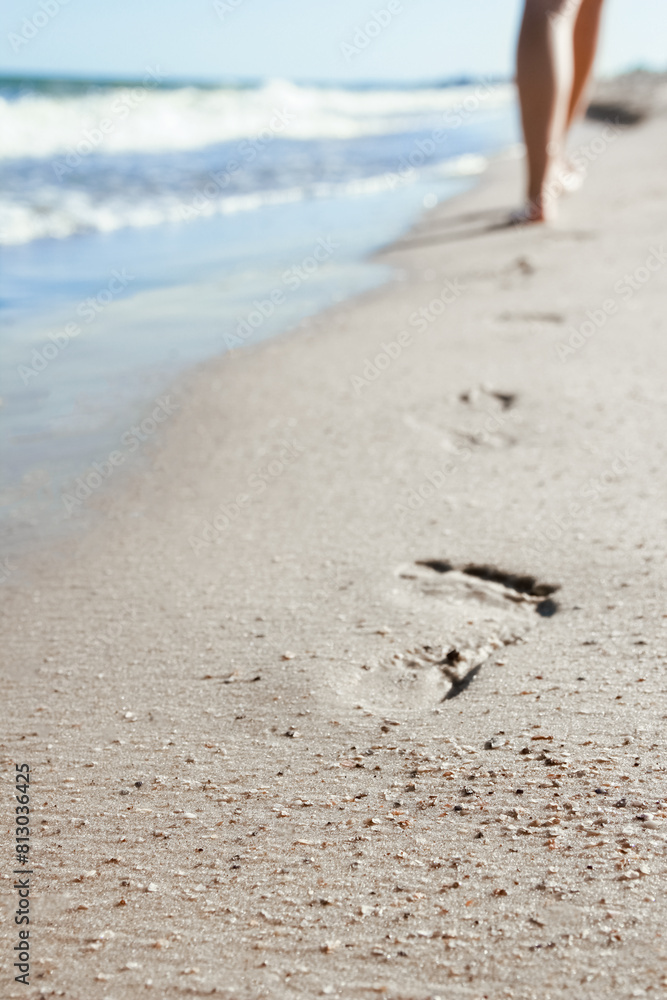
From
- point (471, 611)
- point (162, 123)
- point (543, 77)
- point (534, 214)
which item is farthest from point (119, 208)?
point (162, 123)

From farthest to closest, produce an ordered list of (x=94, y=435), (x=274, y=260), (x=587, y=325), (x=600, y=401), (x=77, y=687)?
1. (x=274, y=260)
2. (x=587, y=325)
3. (x=94, y=435)
4. (x=600, y=401)
5. (x=77, y=687)

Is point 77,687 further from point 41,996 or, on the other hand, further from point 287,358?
point 287,358

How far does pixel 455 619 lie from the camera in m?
1.38

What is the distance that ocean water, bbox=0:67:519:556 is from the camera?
2.37 m

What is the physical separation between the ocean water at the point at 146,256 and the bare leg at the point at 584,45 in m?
1.10

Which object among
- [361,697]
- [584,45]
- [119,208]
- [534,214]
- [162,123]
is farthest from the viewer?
[162,123]

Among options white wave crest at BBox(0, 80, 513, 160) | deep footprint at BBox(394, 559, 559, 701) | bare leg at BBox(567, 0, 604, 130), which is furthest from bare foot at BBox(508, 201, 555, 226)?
white wave crest at BBox(0, 80, 513, 160)

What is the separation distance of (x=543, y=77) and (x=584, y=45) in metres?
0.92

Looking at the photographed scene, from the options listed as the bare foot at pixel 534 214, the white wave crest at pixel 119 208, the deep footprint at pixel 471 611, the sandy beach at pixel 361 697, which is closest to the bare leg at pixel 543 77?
the bare foot at pixel 534 214

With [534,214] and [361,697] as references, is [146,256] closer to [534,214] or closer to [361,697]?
[534,214]

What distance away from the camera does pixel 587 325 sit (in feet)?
8.61

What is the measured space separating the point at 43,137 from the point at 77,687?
11.1m

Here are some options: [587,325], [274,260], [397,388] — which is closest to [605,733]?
[397,388]

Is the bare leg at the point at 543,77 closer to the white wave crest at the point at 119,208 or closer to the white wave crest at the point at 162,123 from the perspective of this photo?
the white wave crest at the point at 119,208
